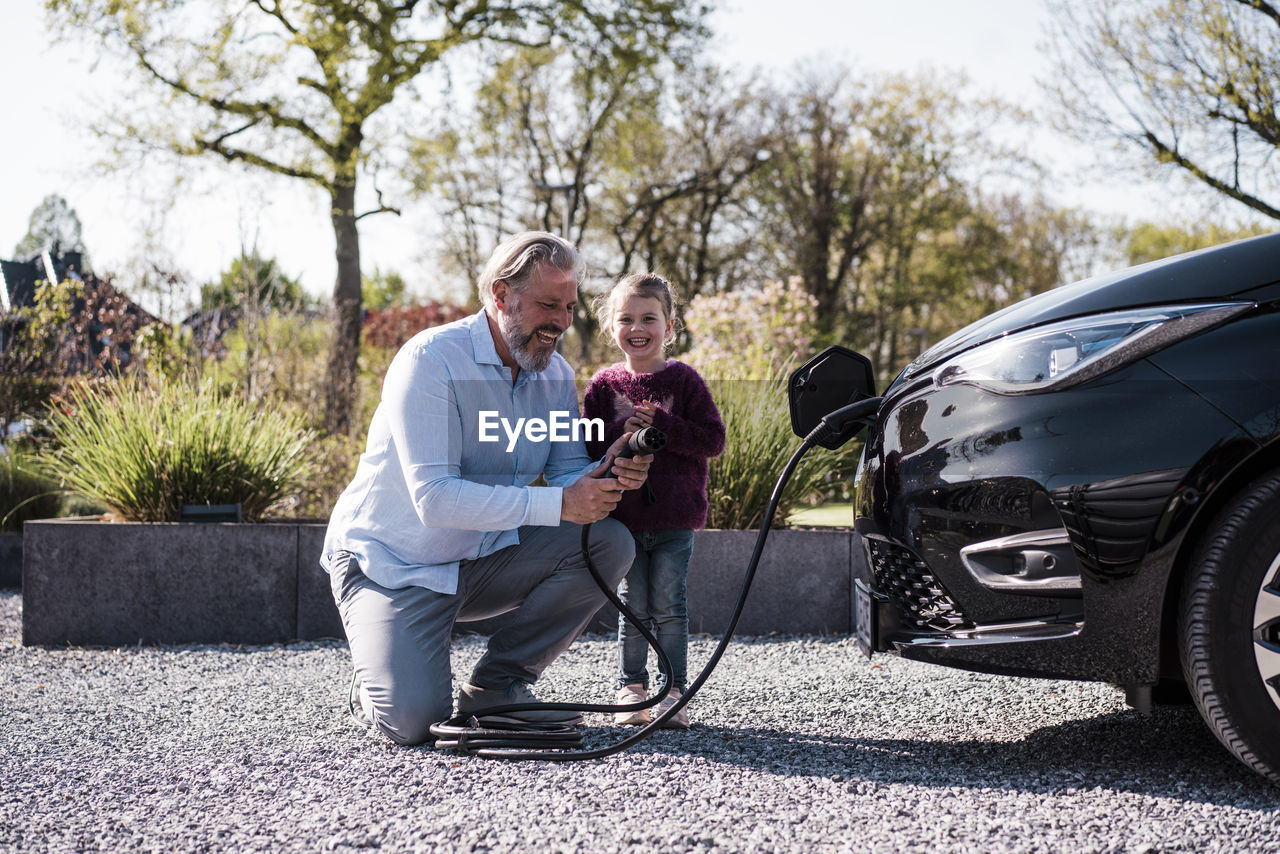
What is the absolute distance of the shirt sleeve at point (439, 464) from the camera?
2824mm

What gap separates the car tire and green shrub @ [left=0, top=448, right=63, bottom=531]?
6326 millimetres

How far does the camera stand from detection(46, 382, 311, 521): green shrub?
15.9 ft

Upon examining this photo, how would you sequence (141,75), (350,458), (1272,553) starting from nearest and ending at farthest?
(1272,553) → (350,458) → (141,75)

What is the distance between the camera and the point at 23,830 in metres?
2.15

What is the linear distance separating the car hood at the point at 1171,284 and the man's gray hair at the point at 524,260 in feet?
3.81

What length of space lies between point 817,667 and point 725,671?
354mm

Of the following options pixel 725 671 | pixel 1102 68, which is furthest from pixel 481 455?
pixel 1102 68

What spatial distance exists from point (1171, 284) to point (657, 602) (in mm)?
1720

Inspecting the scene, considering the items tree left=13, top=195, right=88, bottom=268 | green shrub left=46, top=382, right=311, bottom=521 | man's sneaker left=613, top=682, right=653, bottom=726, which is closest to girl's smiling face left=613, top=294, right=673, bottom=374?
man's sneaker left=613, top=682, right=653, bottom=726

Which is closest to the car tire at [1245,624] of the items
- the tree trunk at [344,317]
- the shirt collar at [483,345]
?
the shirt collar at [483,345]

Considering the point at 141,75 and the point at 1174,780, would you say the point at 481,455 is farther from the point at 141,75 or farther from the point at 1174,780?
the point at 141,75

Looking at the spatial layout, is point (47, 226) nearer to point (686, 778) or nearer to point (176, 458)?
point (176, 458)

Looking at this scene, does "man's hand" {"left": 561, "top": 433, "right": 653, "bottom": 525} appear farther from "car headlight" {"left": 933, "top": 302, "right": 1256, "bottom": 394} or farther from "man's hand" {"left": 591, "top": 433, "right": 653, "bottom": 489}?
"car headlight" {"left": 933, "top": 302, "right": 1256, "bottom": 394}

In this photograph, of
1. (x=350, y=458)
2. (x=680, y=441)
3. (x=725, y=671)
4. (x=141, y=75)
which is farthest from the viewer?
(x=141, y=75)
